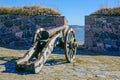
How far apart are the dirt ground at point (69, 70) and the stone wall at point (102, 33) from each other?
1868 mm

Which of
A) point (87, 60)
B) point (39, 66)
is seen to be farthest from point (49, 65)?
point (87, 60)

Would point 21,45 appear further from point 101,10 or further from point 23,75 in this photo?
point 23,75

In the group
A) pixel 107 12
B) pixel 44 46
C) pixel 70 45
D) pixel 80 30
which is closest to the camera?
pixel 44 46

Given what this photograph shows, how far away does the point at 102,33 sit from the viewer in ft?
37.2

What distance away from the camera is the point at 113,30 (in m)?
11.2

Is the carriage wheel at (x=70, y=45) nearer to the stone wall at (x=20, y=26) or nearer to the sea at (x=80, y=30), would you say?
the sea at (x=80, y=30)

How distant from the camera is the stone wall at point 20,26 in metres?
11.8

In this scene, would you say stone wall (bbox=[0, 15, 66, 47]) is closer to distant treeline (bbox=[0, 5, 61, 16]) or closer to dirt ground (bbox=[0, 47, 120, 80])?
distant treeline (bbox=[0, 5, 61, 16])

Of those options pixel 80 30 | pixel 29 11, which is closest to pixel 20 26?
pixel 29 11

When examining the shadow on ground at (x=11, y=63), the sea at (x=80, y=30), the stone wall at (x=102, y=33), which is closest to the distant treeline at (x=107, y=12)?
the stone wall at (x=102, y=33)

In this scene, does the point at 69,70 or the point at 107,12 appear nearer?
the point at 69,70

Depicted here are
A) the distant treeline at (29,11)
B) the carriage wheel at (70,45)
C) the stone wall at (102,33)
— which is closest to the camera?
the carriage wheel at (70,45)

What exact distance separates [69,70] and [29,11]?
549cm

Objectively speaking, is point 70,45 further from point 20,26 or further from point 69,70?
point 20,26
